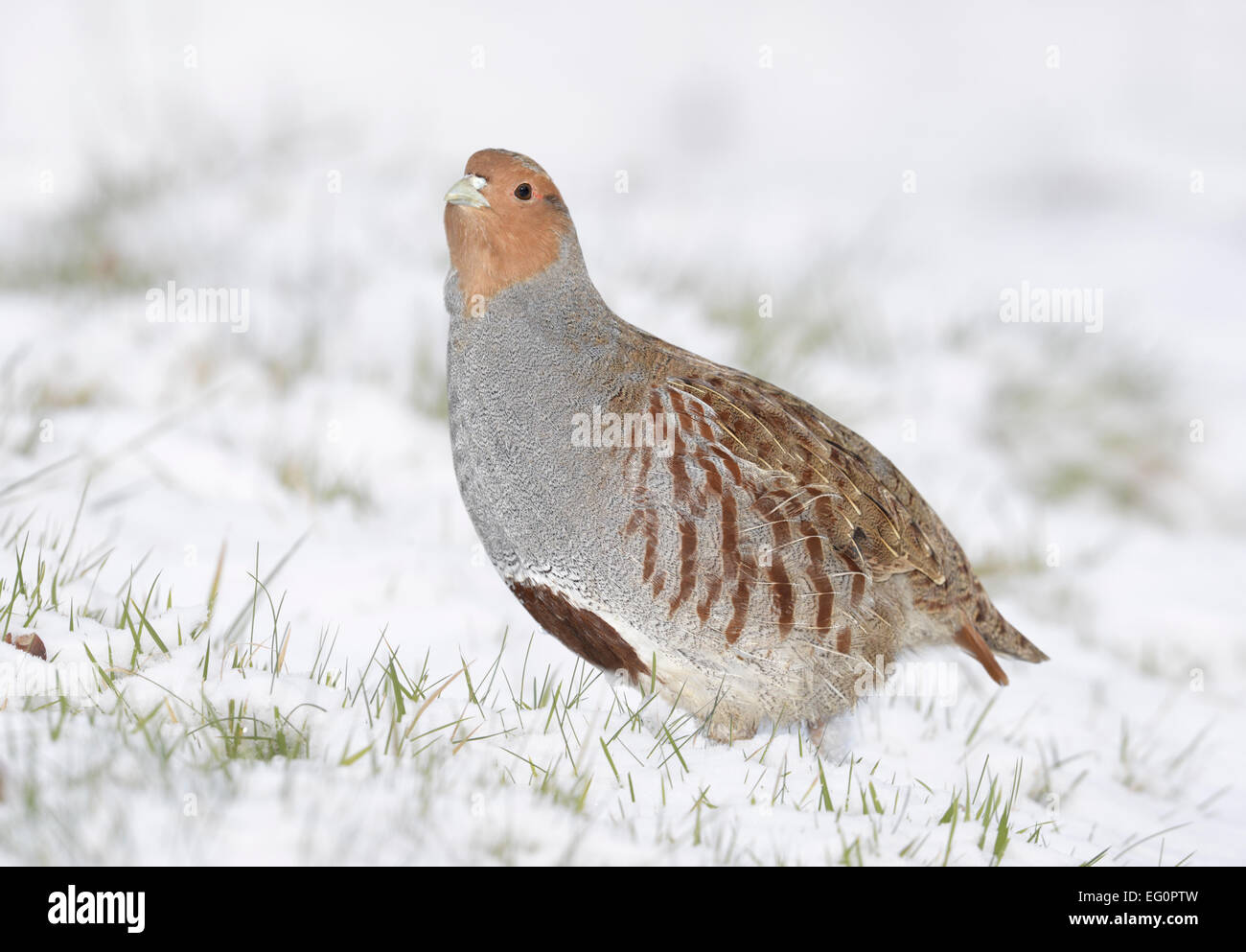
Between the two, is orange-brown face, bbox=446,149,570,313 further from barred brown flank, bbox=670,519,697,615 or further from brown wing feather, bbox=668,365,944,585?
barred brown flank, bbox=670,519,697,615

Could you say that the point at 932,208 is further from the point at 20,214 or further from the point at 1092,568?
the point at 20,214

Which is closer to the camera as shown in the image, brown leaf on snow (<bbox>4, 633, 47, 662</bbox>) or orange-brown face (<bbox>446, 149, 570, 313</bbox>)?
brown leaf on snow (<bbox>4, 633, 47, 662</bbox>)

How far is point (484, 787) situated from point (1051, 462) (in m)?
6.61

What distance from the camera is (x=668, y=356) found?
3275 millimetres

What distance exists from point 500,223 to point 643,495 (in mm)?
813

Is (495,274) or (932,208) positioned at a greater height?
(932,208)

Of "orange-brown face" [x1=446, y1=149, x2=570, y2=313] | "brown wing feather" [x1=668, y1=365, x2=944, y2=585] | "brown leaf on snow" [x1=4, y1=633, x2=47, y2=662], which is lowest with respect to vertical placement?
"brown leaf on snow" [x1=4, y1=633, x2=47, y2=662]

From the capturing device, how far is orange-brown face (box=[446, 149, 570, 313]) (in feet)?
10.1

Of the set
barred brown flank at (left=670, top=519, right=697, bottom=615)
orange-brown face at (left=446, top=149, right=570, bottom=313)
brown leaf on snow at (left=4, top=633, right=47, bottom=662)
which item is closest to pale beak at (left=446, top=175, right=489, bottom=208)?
orange-brown face at (left=446, top=149, right=570, bottom=313)

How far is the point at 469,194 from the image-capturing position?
3025 mm

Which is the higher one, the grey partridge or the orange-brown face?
the orange-brown face

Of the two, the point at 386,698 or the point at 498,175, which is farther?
the point at 498,175

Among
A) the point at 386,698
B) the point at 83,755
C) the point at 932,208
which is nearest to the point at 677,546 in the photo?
the point at 386,698

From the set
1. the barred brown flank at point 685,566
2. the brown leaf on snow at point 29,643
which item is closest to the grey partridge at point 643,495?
the barred brown flank at point 685,566
